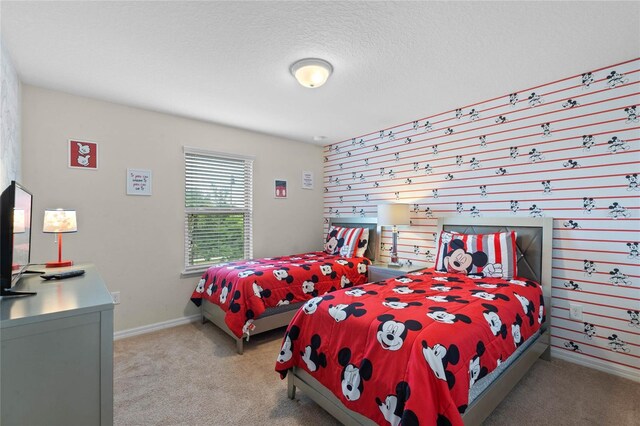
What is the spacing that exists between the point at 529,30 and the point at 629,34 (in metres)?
0.68

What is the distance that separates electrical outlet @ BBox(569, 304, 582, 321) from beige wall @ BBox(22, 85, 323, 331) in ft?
12.3

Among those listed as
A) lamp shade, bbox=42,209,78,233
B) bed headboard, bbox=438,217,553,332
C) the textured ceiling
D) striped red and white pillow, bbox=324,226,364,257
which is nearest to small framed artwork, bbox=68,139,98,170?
the textured ceiling

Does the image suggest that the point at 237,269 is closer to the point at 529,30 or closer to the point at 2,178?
the point at 2,178

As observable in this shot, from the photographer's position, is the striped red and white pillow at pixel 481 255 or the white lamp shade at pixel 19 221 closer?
the white lamp shade at pixel 19 221

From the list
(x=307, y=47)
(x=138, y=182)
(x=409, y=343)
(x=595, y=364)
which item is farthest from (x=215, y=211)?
(x=595, y=364)

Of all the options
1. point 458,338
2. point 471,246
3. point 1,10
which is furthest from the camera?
point 471,246

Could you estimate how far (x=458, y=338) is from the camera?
1.42 meters

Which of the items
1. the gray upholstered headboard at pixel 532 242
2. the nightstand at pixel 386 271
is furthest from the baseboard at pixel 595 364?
the nightstand at pixel 386 271

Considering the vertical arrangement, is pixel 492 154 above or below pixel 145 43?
below

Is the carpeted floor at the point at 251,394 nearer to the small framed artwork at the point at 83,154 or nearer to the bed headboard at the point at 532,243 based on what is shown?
the bed headboard at the point at 532,243

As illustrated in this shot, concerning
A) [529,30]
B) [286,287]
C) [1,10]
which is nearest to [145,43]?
[1,10]

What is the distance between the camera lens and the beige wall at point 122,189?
8.71ft

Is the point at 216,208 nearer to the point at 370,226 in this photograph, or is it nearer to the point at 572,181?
the point at 370,226

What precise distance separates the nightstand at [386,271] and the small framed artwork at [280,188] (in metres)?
1.69
